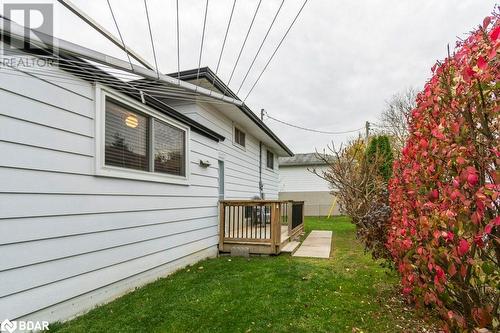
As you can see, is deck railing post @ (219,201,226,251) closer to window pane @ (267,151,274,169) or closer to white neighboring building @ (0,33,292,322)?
white neighboring building @ (0,33,292,322)

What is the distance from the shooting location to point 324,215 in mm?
19531

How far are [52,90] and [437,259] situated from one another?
3.68 meters

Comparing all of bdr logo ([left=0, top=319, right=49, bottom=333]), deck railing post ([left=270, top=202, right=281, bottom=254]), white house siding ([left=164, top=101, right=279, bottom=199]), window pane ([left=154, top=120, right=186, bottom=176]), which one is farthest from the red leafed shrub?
white house siding ([left=164, top=101, right=279, bottom=199])

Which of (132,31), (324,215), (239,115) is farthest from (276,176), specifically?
(132,31)

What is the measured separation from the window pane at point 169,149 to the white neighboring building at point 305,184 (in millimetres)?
15457

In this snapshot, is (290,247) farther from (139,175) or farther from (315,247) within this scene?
(139,175)

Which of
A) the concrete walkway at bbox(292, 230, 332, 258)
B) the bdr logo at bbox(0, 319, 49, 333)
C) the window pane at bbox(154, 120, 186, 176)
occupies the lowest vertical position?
the concrete walkway at bbox(292, 230, 332, 258)

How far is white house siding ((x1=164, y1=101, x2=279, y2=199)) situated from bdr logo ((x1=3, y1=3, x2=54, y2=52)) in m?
4.03

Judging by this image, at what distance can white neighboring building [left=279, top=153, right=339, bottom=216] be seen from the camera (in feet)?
66.1

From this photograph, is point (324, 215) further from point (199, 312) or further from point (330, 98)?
point (199, 312)

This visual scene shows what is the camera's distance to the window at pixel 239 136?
9896 mm

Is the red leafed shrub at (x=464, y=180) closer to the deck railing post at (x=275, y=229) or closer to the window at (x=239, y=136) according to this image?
the deck railing post at (x=275, y=229)

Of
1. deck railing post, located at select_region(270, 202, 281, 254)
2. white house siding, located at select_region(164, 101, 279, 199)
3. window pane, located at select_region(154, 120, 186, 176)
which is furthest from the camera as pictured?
white house siding, located at select_region(164, 101, 279, 199)

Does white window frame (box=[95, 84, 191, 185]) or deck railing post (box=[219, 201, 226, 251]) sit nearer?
white window frame (box=[95, 84, 191, 185])
